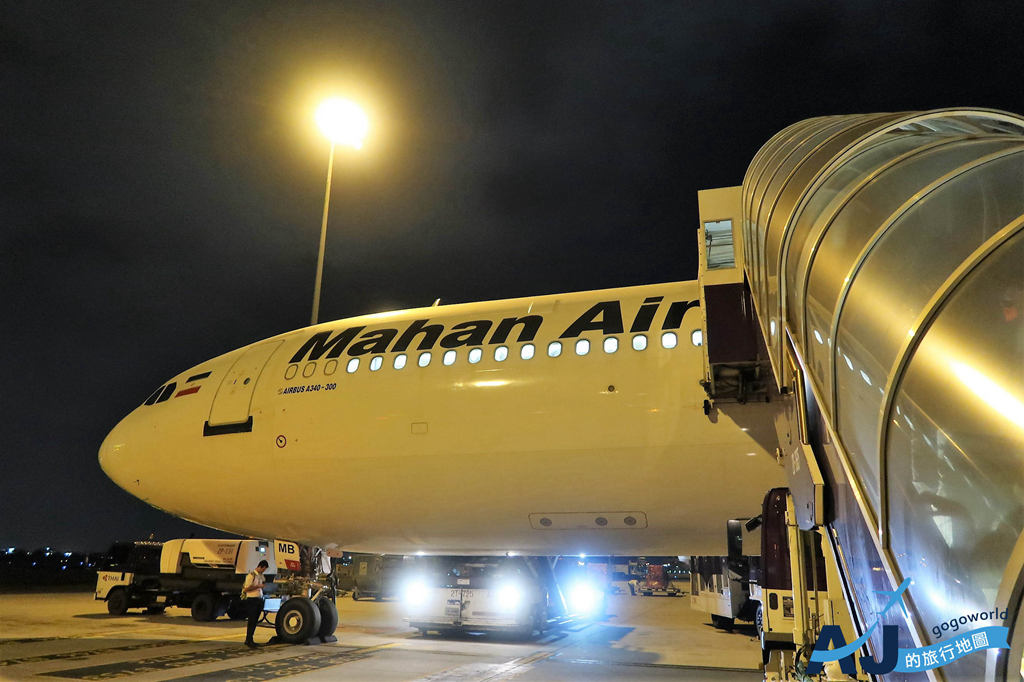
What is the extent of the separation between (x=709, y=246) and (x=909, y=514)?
15.7 feet

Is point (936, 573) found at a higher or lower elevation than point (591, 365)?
lower

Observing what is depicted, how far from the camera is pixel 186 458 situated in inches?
412

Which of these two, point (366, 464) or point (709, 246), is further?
point (366, 464)

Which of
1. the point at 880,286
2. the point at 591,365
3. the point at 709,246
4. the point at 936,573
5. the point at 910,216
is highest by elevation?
the point at 709,246

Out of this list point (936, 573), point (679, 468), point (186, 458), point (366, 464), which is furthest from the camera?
point (186, 458)

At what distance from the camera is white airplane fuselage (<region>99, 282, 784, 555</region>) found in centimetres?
771

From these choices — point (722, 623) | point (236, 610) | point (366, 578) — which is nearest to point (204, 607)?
point (236, 610)

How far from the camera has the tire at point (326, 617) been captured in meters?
10.6

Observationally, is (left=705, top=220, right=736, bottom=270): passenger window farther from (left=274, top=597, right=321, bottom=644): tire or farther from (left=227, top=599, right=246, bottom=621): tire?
(left=227, top=599, right=246, bottom=621): tire

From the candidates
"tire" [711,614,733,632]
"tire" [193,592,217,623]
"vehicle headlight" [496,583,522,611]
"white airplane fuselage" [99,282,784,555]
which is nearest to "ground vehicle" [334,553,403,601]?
"tire" [193,592,217,623]

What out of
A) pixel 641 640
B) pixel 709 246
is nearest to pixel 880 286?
pixel 709 246

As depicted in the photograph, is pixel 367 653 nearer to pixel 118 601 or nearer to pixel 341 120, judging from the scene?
pixel 118 601

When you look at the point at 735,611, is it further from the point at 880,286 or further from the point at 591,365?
the point at 880,286

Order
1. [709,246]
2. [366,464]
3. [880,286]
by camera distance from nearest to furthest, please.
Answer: [880,286]
[709,246]
[366,464]
